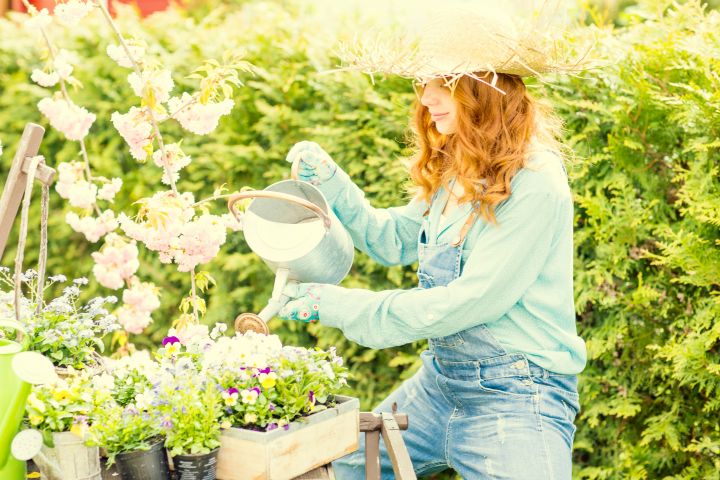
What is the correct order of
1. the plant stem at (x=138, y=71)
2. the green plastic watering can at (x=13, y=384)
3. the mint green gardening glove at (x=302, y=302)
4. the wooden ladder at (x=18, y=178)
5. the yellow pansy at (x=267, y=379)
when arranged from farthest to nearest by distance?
the plant stem at (x=138, y=71), the mint green gardening glove at (x=302, y=302), the wooden ladder at (x=18, y=178), the yellow pansy at (x=267, y=379), the green plastic watering can at (x=13, y=384)

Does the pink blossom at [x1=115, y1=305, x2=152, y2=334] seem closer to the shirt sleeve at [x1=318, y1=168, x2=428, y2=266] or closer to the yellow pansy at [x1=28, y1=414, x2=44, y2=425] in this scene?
the shirt sleeve at [x1=318, y1=168, x2=428, y2=266]

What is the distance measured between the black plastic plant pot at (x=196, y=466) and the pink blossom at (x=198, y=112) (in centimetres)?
105

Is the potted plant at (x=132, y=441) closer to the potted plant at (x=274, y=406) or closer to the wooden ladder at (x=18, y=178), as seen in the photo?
the potted plant at (x=274, y=406)

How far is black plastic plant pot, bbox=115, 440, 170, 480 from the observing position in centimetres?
153

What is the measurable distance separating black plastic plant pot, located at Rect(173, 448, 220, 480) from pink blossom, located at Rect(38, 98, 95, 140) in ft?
4.45

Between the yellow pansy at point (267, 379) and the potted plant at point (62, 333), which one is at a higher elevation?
the yellow pansy at point (267, 379)

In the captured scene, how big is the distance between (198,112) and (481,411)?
1.12 metres

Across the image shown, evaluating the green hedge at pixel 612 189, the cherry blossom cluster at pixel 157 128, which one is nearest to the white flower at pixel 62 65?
the cherry blossom cluster at pixel 157 128

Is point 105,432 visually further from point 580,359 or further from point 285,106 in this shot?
point 285,106

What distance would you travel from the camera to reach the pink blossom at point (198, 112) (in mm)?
2283

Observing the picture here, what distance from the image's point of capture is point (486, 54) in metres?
1.97

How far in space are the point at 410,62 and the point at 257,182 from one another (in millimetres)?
1657

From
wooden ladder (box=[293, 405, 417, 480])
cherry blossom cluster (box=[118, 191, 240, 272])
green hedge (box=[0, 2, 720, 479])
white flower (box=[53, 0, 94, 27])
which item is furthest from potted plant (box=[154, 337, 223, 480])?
green hedge (box=[0, 2, 720, 479])

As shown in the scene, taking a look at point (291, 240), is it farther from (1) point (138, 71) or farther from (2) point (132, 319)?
(2) point (132, 319)
